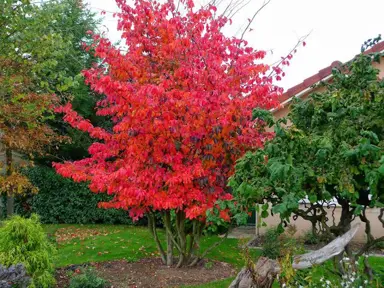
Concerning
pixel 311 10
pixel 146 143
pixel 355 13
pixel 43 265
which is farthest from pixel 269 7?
pixel 43 265

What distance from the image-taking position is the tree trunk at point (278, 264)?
14.2 feet

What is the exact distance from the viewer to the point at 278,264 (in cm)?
464

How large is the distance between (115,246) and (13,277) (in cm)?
542

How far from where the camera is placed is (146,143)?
7047 mm

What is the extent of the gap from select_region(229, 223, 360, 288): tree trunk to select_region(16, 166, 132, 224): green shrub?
10.4 meters

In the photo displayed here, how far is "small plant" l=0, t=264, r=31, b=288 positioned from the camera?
5069mm

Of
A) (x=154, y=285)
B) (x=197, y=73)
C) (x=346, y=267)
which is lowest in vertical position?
(x=154, y=285)

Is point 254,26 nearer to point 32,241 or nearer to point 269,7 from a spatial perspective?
point 269,7

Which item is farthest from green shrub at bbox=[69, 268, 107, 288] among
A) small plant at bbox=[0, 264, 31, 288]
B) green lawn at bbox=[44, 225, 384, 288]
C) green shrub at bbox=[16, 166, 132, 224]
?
green shrub at bbox=[16, 166, 132, 224]

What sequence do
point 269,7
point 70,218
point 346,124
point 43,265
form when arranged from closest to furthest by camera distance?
point 346,124 < point 43,265 < point 269,7 < point 70,218

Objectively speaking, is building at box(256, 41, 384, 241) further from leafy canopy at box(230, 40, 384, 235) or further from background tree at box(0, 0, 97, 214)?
leafy canopy at box(230, 40, 384, 235)

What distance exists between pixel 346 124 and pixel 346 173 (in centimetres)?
67

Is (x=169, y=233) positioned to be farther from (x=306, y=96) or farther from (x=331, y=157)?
(x=306, y=96)

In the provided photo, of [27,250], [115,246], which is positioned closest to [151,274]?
[27,250]
